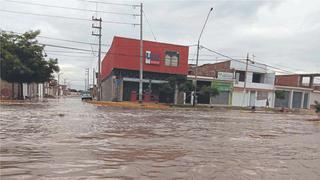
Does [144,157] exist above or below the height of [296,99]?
above

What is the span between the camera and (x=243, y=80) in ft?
195

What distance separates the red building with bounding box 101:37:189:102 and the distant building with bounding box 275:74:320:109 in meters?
21.8

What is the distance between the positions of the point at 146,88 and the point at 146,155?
39.6m

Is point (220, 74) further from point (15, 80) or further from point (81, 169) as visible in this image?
point (81, 169)

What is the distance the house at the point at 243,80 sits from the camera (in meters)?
56.6

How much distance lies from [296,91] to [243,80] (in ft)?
42.8

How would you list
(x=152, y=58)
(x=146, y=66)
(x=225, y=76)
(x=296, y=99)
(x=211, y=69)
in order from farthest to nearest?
(x=296, y=99) < (x=211, y=69) < (x=225, y=76) < (x=152, y=58) < (x=146, y=66)

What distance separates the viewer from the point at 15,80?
4488cm

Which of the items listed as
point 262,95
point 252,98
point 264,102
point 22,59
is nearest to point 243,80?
point 252,98

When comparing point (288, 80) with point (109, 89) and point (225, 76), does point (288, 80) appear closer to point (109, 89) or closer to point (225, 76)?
point (225, 76)

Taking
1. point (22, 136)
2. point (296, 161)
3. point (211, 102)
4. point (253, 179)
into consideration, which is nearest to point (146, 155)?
A: point (253, 179)

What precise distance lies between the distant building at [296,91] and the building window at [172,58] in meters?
21.5

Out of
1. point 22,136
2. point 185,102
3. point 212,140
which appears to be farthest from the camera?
point 185,102

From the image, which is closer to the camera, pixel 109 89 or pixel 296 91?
pixel 109 89
